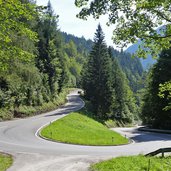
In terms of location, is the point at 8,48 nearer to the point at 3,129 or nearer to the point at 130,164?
the point at 130,164

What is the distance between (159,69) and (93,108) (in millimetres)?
19150

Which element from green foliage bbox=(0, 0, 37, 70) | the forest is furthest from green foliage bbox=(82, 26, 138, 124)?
green foliage bbox=(0, 0, 37, 70)

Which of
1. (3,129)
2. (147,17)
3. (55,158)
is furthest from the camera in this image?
(3,129)

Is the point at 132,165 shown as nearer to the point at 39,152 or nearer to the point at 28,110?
the point at 39,152

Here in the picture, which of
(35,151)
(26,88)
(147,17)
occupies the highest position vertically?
(147,17)

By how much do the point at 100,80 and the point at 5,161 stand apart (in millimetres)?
50198

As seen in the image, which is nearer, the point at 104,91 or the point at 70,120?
the point at 70,120

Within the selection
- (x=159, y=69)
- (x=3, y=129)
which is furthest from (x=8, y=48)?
(x=159, y=69)

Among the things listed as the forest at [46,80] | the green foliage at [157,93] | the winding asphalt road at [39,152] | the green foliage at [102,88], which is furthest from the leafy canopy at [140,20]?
the green foliage at [102,88]

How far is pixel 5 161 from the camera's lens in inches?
778

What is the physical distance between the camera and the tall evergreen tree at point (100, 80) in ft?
222

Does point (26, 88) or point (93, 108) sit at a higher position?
point (26, 88)

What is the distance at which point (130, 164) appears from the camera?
16.6 metres

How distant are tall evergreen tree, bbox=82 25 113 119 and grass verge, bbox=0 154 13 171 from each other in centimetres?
4652
